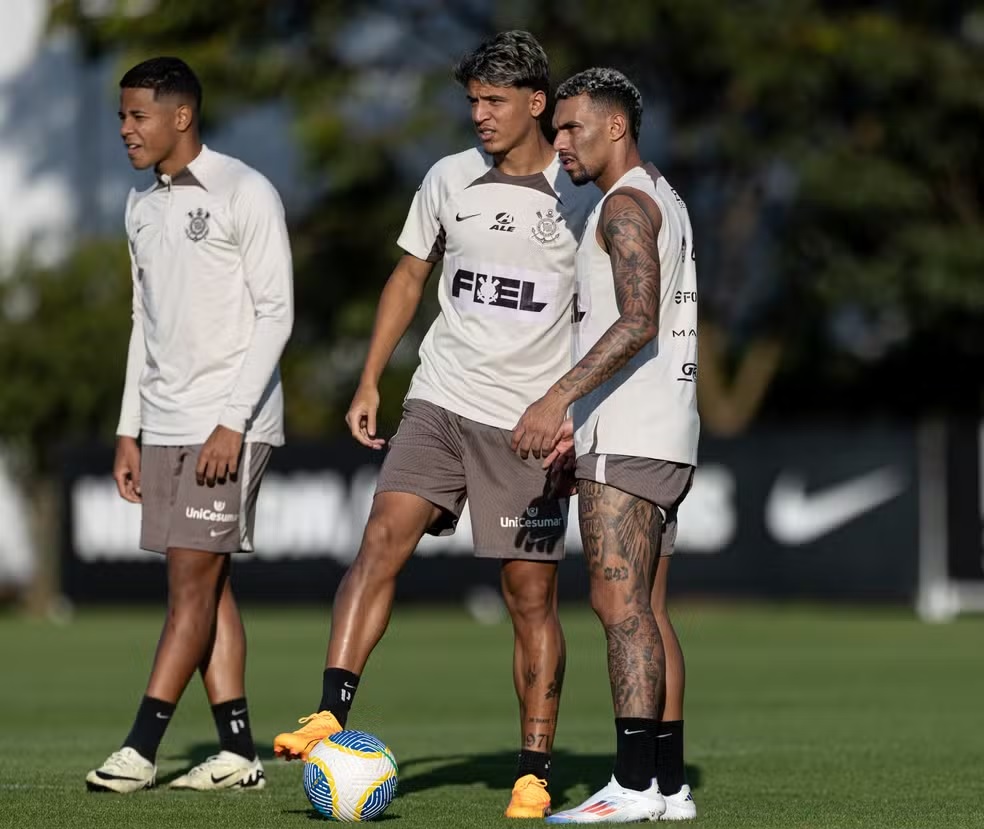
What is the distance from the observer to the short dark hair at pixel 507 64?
7762 mm

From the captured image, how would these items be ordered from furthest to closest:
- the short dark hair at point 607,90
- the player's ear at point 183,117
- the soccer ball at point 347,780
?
the player's ear at point 183,117 < the short dark hair at point 607,90 < the soccer ball at point 347,780

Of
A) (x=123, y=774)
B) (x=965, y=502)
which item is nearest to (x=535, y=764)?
(x=123, y=774)

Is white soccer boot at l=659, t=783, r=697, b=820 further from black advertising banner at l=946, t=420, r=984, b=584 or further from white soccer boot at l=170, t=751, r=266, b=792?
black advertising banner at l=946, t=420, r=984, b=584

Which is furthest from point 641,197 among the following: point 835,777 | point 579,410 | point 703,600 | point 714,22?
point 714,22

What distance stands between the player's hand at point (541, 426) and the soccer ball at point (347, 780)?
115 cm

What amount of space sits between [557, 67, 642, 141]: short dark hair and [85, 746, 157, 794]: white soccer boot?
289 cm

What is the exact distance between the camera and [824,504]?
22516 mm

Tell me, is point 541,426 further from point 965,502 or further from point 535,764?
point 965,502

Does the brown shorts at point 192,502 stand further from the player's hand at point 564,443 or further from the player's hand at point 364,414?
the player's hand at point 564,443

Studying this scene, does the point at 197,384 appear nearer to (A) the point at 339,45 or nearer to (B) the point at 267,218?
(B) the point at 267,218

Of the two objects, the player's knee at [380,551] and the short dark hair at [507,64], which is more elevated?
the short dark hair at [507,64]

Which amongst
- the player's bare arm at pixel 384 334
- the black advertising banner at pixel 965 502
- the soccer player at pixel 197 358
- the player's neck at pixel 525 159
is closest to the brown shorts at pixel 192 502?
the soccer player at pixel 197 358

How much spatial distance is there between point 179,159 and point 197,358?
0.78 meters

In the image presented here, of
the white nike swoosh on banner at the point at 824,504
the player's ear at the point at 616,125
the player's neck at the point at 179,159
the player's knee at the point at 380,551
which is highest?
the player's neck at the point at 179,159
